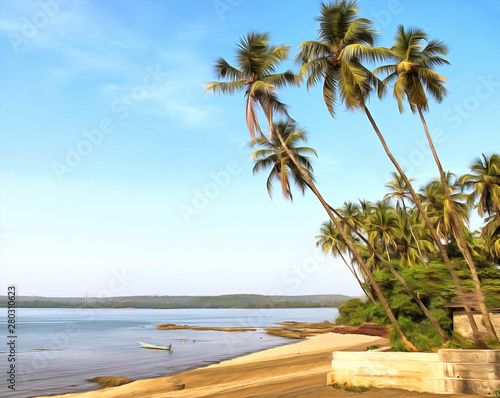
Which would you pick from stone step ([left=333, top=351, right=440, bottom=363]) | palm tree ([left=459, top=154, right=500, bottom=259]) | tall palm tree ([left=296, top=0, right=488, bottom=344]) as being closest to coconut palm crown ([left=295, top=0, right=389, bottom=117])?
tall palm tree ([left=296, top=0, right=488, bottom=344])

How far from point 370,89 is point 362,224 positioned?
113 feet

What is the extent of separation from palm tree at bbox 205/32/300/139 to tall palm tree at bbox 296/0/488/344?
185 centimetres

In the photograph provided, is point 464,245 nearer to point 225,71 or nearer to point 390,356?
point 390,356

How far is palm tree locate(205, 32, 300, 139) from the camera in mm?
18391

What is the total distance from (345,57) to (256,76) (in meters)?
4.73

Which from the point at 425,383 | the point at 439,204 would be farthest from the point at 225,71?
the point at 439,204

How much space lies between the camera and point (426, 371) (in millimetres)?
11805

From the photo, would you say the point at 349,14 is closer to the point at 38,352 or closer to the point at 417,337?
the point at 417,337

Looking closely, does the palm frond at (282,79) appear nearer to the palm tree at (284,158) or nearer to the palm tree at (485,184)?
the palm tree at (284,158)

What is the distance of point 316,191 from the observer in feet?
56.5

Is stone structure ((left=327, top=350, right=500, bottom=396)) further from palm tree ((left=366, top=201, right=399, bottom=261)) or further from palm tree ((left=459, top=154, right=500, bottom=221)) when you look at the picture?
palm tree ((left=366, top=201, right=399, bottom=261))

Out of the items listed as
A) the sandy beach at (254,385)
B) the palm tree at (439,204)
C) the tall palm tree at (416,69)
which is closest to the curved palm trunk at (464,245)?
the tall palm tree at (416,69)

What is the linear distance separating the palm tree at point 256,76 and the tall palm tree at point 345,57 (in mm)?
1851

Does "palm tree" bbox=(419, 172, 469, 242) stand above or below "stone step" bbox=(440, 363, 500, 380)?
above
